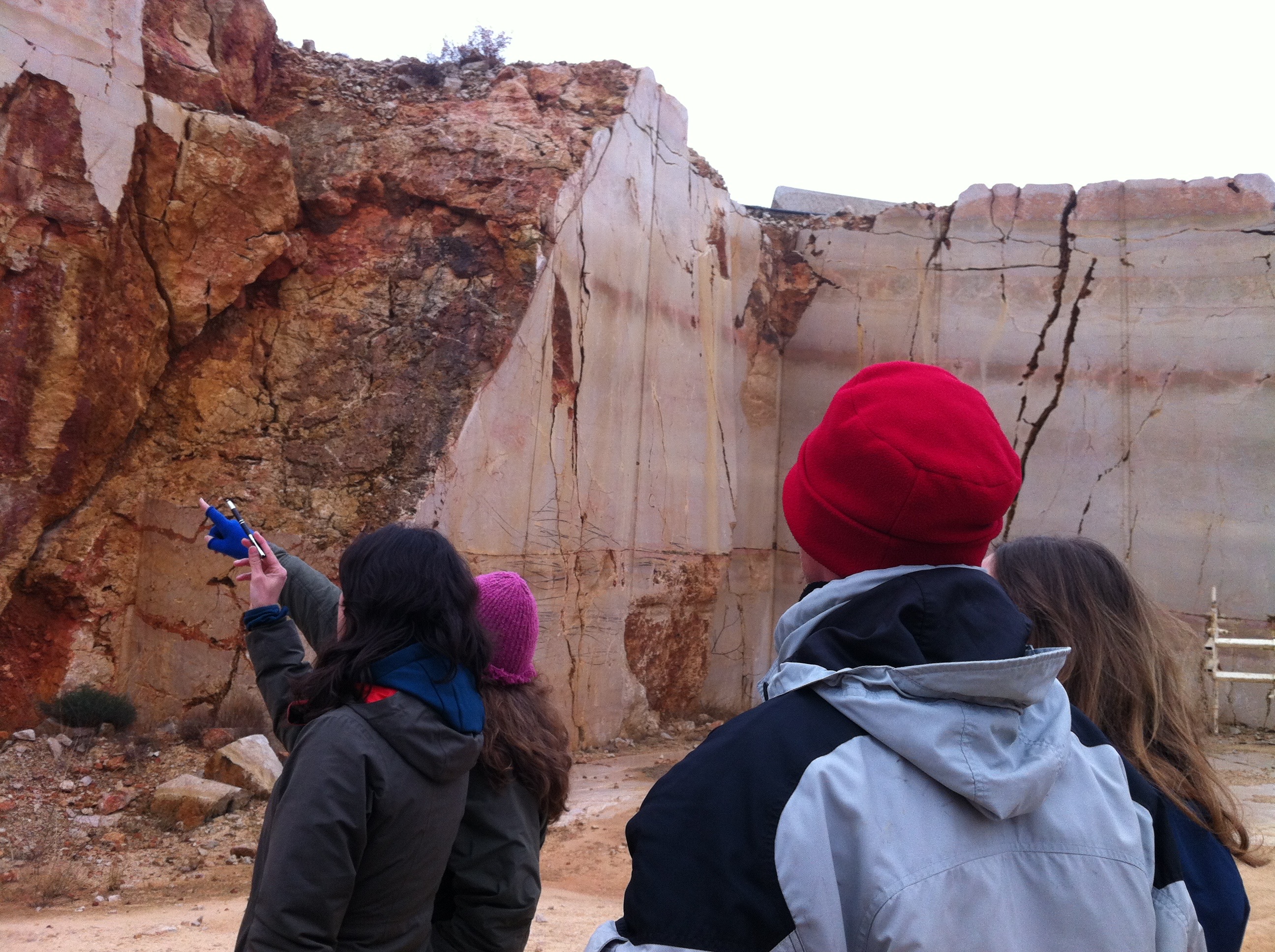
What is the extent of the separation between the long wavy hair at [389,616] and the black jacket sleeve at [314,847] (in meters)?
0.11

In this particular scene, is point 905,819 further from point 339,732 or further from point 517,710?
point 517,710

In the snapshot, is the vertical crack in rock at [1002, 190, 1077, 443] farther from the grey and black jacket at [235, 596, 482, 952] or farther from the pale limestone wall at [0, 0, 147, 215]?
the grey and black jacket at [235, 596, 482, 952]

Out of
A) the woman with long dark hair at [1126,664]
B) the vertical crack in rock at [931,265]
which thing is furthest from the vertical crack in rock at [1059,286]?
the woman with long dark hair at [1126,664]

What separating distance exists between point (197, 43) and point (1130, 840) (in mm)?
6257

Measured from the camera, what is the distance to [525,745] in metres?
1.97

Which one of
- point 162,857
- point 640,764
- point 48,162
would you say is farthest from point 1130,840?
point 640,764

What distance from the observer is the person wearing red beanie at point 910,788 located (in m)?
0.90

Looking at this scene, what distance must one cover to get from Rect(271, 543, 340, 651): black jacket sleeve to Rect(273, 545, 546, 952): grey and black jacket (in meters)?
0.65

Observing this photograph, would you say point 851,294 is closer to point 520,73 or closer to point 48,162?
point 520,73

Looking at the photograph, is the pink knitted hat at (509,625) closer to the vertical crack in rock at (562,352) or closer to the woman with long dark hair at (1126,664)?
the woman with long dark hair at (1126,664)

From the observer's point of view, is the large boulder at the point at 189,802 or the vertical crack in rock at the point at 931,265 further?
the vertical crack in rock at the point at 931,265

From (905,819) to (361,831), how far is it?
101 cm

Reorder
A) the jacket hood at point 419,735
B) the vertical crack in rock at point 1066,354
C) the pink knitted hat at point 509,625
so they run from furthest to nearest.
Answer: the vertical crack in rock at point 1066,354, the pink knitted hat at point 509,625, the jacket hood at point 419,735

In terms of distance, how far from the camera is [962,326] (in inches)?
364
